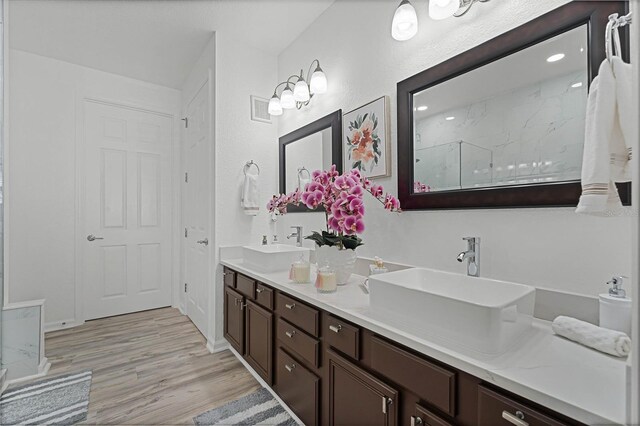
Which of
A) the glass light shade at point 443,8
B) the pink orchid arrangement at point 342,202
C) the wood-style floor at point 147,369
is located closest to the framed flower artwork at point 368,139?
the pink orchid arrangement at point 342,202

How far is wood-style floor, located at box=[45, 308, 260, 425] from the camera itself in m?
1.75

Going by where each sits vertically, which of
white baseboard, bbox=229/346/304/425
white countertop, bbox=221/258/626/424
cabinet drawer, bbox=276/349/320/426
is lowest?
white baseboard, bbox=229/346/304/425

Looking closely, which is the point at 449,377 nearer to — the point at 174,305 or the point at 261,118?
the point at 261,118

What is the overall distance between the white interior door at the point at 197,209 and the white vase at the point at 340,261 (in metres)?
1.32

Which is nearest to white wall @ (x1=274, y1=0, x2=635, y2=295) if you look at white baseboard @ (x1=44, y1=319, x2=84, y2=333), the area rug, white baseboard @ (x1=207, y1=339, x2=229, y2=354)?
the area rug

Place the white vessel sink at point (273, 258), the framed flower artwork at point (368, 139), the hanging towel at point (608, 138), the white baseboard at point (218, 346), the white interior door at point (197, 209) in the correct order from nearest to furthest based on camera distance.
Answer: the hanging towel at point (608, 138)
the framed flower artwork at point (368, 139)
the white vessel sink at point (273, 258)
the white baseboard at point (218, 346)
the white interior door at point (197, 209)

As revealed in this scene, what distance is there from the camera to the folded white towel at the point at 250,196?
251 centimetres

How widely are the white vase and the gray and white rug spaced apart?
5.37 ft

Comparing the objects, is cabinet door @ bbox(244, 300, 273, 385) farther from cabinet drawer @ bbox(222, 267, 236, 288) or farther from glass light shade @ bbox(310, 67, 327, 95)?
glass light shade @ bbox(310, 67, 327, 95)

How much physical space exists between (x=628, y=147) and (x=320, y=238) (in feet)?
3.95

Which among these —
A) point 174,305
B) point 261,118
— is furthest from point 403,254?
point 174,305

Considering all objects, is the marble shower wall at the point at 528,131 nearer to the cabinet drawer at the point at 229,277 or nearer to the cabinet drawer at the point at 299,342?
the cabinet drawer at the point at 299,342

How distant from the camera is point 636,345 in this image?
0.52 metres

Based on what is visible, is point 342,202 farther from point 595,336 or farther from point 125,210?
point 125,210
